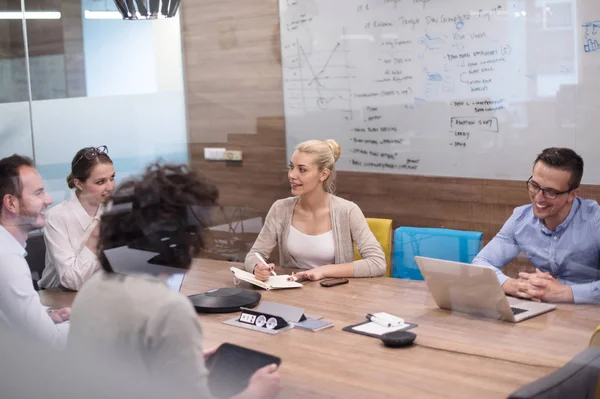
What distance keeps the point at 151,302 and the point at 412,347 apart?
0.84m

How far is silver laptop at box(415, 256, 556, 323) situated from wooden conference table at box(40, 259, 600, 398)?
29 millimetres

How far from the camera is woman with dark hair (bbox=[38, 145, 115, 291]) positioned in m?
1.72

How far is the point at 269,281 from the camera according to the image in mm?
2600

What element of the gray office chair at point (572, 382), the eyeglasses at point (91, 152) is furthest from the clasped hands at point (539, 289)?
the eyeglasses at point (91, 152)

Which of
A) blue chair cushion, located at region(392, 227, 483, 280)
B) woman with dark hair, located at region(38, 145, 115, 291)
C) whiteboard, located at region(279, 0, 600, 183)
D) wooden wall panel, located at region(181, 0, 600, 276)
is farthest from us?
wooden wall panel, located at region(181, 0, 600, 276)

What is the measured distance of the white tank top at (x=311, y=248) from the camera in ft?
9.62

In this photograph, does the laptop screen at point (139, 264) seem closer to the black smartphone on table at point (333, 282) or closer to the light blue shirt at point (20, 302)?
the light blue shirt at point (20, 302)

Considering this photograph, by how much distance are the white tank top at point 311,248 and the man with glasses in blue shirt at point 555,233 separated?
1.92 feet

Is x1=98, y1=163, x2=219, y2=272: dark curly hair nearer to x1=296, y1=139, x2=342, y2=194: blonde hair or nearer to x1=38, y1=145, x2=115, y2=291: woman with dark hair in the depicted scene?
x1=38, y1=145, x2=115, y2=291: woman with dark hair

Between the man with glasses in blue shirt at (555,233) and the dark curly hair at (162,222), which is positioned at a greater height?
the dark curly hair at (162,222)

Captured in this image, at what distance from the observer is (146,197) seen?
1521mm

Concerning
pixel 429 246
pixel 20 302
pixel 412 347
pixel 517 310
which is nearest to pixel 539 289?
pixel 517 310

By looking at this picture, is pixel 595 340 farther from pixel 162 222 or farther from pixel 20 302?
pixel 20 302

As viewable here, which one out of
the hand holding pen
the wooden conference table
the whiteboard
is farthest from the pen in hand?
the whiteboard
